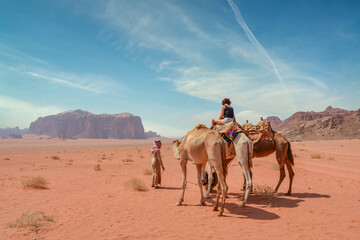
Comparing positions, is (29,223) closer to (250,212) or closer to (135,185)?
→ (135,185)

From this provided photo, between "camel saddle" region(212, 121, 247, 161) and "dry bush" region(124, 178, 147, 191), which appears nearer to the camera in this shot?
"camel saddle" region(212, 121, 247, 161)

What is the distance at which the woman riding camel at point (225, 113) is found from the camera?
837cm

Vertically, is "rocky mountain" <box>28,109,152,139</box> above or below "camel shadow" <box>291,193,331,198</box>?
above

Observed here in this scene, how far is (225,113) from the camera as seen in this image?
8.43 m

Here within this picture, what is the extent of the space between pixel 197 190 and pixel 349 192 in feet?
22.0

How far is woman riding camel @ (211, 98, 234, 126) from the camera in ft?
27.5

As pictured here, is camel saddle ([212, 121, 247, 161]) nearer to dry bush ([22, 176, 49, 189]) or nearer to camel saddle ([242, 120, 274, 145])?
camel saddle ([242, 120, 274, 145])

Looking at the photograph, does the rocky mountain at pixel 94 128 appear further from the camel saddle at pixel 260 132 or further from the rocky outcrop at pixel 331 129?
the camel saddle at pixel 260 132

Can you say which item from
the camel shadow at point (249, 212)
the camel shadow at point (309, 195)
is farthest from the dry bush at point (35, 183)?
the camel shadow at point (309, 195)

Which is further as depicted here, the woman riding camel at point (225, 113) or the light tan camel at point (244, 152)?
the woman riding camel at point (225, 113)

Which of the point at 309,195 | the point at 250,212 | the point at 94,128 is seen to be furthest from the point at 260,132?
the point at 94,128

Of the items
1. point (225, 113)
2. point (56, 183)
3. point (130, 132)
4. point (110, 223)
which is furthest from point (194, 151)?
point (130, 132)

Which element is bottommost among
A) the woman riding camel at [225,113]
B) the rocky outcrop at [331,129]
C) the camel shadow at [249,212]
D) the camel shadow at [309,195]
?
the camel shadow at [249,212]

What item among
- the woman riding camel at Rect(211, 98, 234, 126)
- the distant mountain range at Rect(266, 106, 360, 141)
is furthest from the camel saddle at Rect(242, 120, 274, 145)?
the distant mountain range at Rect(266, 106, 360, 141)
